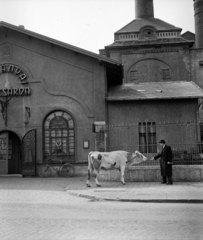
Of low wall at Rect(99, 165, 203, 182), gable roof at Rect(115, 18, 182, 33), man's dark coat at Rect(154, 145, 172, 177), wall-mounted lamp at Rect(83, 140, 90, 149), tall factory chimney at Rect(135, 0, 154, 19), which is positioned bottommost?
low wall at Rect(99, 165, 203, 182)

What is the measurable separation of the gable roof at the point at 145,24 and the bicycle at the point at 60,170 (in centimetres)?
2154

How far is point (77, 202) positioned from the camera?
1061 cm

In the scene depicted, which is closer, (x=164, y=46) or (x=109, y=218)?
(x=109, y=218)

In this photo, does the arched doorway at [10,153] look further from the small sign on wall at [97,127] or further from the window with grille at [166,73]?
the window with grille at [166,73]

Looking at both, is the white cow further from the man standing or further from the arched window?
the arched window

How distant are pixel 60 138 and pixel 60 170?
1.72 meters

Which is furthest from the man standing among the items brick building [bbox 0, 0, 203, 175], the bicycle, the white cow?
the bicycle

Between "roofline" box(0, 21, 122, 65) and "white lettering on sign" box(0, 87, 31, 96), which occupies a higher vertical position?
"roofline" box(0, 21, 122, 65)

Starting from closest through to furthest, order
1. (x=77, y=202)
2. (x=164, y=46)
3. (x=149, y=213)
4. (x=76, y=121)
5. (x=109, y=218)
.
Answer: (x=109, y=218) → (x=149, y=213) → (x=77, y=202) → (x=76, y=121) → (x=164, y=46)

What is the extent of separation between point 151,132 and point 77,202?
9.14 metres

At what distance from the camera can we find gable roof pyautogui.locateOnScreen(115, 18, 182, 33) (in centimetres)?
3619

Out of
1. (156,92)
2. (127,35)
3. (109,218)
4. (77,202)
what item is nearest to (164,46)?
(127,35)

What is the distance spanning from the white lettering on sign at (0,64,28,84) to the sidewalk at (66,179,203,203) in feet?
26.2

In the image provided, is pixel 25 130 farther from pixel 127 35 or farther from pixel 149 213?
pixel 127 35
